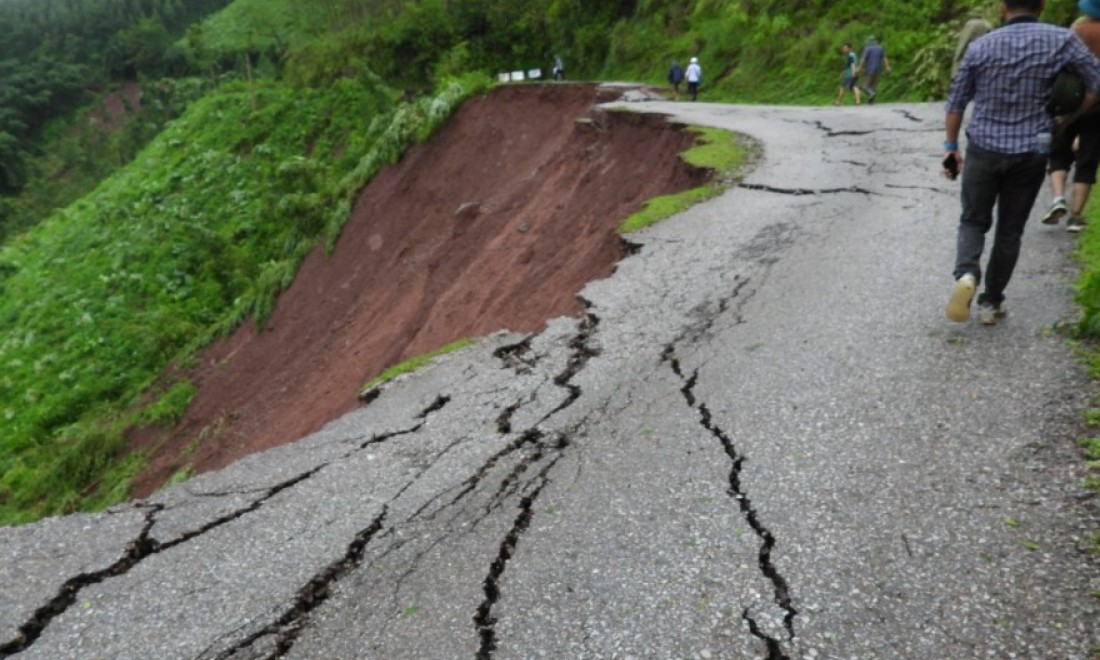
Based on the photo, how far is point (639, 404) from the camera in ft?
15.8

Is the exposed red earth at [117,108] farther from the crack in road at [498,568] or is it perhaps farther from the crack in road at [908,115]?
the crack in road at [498,568]

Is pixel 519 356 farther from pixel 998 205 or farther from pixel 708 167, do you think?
pixel 708 167

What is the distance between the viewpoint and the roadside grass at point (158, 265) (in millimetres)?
16406

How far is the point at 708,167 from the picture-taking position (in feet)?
34.9

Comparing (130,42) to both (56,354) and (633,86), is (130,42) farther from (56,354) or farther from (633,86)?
(633,86)

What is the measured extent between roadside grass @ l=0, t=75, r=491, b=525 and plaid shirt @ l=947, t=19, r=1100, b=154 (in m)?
13.9

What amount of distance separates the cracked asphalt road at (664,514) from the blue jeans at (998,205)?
0.45 m

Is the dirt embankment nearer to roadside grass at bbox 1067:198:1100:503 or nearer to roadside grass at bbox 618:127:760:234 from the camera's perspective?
roadside grass at bbox 618:127:760:234

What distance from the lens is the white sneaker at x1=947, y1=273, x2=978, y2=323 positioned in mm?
4688

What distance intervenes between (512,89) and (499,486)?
62.7 ft

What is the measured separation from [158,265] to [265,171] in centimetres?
810

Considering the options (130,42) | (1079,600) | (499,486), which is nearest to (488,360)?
(499,486)

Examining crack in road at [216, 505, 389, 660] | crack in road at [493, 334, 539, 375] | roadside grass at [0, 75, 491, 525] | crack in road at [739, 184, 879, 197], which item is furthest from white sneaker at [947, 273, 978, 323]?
roadside grass at [0, 75, 491, 525]

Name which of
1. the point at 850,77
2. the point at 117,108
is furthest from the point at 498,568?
the point at 117,108
